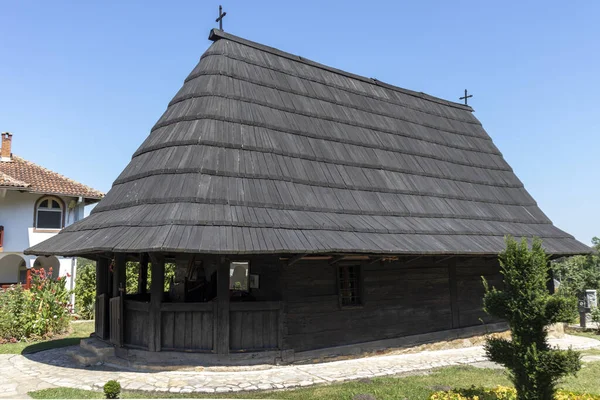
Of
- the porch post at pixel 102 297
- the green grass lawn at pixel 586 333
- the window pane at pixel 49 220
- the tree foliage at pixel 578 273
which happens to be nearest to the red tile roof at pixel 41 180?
the window pane at pixel 49 220

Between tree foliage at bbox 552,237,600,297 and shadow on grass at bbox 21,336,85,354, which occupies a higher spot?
tree foliage at bbox 552,237,600,297

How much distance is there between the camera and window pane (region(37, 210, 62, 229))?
856 inches

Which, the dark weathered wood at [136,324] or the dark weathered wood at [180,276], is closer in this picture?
the dark weathered wood at [136,324]

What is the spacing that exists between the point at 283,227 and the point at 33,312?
866 cm

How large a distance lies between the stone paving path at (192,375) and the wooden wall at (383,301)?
60 cm

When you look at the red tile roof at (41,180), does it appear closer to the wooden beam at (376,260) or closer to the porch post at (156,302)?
the porch post at (156,302)

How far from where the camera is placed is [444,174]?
45.4ft

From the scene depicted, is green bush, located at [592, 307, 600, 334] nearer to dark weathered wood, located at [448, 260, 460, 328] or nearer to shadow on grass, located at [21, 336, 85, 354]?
dark weathered wood, located at [448, 260, 460, 328]

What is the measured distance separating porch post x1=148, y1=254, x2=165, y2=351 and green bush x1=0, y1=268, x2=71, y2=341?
242 inches

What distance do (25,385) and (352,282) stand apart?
6517mm

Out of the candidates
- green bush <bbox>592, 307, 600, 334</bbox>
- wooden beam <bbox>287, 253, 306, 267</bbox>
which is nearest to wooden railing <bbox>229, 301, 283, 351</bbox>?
wooden beam <bbox>287, 253, 306, 267</bbox>

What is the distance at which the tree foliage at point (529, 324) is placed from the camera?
5.15 metres

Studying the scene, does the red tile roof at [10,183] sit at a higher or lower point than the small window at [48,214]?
higher

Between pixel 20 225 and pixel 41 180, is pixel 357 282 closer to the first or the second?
pixel 20 225
